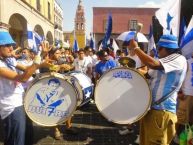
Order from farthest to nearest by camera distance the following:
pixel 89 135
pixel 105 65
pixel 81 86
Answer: pixel 105 65 < pixel 89 135 < pixel 81 86

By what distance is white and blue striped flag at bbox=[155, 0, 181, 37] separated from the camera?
16.5 feet

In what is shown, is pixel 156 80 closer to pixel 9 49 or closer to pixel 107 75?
pixel 107 75

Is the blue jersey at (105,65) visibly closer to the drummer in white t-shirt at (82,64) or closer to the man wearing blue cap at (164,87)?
the drummer in white t-shirt at (82,64)

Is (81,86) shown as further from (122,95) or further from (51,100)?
(122,95)

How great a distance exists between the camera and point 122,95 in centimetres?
379

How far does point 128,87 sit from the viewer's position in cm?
373

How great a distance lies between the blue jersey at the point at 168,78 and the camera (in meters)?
3.28

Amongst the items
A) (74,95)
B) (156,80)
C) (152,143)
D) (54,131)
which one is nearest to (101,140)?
(54,131)

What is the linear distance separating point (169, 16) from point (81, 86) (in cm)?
195

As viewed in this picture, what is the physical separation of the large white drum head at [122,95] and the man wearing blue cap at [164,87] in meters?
0.12

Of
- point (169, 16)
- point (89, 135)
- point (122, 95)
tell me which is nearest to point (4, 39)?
point (122, 95)

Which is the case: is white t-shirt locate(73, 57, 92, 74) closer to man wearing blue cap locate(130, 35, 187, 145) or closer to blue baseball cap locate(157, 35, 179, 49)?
man wearing blue cap locate(130, 35, 187, 145)

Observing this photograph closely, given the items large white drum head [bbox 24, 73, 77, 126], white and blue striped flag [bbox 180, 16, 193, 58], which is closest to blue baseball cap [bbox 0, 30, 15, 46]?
large white drum head [bbox 24, 73, 77, 126]

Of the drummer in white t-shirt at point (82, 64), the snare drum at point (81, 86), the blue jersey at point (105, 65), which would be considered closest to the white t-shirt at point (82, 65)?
the drummer in white t-shirt at point (82, 64)
